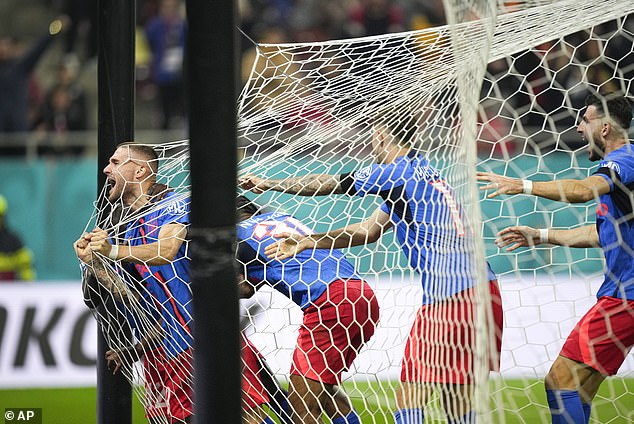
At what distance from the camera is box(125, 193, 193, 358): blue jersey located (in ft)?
12.5

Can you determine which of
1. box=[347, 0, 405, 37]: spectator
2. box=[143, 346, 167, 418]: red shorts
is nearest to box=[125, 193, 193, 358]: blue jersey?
box=[143, 346, 167, 418]: red shorts

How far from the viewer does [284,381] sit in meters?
5.05

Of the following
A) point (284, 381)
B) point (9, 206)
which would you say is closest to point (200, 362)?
point (284, 381)

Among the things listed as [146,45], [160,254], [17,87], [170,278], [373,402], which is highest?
[146,45]

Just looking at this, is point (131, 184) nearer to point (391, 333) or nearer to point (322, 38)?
point (391, 333)

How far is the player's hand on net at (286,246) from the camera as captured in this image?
3746 mm

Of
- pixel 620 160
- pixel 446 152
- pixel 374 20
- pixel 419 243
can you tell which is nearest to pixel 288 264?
pixel 419 243

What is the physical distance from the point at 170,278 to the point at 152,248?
0.40 m

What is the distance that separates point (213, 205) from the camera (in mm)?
1795

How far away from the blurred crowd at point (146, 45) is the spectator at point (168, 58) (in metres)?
0.01

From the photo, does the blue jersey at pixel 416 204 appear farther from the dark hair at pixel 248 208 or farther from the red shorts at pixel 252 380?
the red shorts at pixel 252 380

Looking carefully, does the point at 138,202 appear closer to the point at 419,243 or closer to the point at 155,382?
the point at 155,382

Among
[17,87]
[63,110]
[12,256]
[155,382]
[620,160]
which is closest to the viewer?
[620,160]

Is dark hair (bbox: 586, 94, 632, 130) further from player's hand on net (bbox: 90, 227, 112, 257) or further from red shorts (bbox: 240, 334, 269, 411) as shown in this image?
player's hand on net (bbox: 90, 227, 112, 257)
